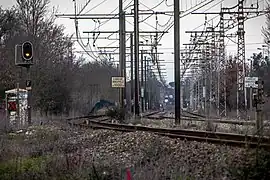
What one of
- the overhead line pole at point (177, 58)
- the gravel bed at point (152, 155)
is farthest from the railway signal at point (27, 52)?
the overhead line pole at point (177, 58)

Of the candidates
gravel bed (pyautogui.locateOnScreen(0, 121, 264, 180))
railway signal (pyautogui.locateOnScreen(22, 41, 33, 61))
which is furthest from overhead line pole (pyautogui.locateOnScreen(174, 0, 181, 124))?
gravel bed (pyautogui.locateOnScreen(0, 121, 264, 180))

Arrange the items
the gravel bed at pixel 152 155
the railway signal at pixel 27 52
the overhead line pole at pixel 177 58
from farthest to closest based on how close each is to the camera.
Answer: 1. the overhead line pole at pixel 177 58
2. the railway signal at pixel 27 52
3. the gravel bed at pixel 152 155

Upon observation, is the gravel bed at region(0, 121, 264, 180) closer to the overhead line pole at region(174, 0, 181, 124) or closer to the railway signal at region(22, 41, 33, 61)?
the railway signal at region(22, 41, 33, 61)

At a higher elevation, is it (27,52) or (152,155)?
(27,52)

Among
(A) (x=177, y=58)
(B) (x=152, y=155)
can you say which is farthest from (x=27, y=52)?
(B) (x=152, y=155)

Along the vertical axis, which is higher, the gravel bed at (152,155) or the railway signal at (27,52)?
the railway signal at (27,52)

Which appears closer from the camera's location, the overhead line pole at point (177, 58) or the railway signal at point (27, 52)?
the railway signal at point (27, 52)

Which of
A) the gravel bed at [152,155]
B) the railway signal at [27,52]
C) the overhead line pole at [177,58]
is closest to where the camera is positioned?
the gravel bed at [152,155]

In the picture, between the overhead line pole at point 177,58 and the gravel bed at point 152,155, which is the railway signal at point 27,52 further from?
the overhead line pole at point 177,58

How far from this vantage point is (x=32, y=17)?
169ft

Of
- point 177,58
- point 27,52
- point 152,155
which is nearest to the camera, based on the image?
point 152,155

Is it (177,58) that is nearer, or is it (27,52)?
(27,52)

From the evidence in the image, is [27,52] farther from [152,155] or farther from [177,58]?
[152,155]

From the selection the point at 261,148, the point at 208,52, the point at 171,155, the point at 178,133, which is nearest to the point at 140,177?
the point at 261,148
